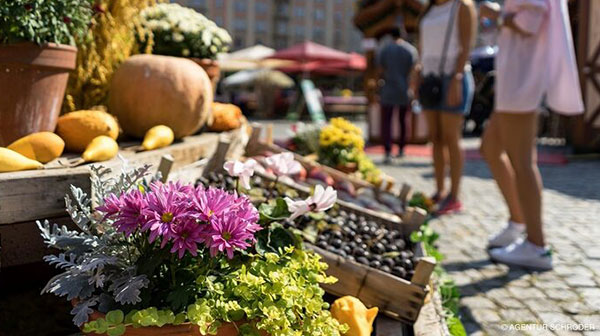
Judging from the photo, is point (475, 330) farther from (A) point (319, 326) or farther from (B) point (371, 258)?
(A) point (319, 326)

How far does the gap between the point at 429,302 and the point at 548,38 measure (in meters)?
1.86

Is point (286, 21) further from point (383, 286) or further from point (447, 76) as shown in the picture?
→ point (383, 286)

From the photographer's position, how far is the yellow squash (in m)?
2.74

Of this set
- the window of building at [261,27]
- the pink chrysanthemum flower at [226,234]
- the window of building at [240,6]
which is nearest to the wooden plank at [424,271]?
the pink chrysanthemum flower at [226,234]

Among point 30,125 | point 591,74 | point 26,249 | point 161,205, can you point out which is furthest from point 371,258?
A: point 591,74

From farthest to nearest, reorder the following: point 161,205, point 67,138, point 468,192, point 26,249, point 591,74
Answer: point 591,74, point 468,192, point 67,138, point 26,249, point 161,205

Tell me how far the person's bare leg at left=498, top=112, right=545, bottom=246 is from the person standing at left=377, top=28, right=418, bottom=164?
539cm

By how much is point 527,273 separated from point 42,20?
115 inches

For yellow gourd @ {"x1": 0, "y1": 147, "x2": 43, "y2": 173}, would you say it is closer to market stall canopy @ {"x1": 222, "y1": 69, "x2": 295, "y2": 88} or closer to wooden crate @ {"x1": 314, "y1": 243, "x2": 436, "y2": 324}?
wooden crate @ {"x1": 314, "y1": 243, "x2": 436, "y2": 324}

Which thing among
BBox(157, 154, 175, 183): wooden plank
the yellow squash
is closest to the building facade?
the yellow squash

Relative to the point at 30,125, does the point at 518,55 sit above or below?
above

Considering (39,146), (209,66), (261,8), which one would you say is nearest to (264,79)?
(209,66)

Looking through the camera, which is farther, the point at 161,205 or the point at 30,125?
the point at 30,125

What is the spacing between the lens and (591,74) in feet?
33.9
